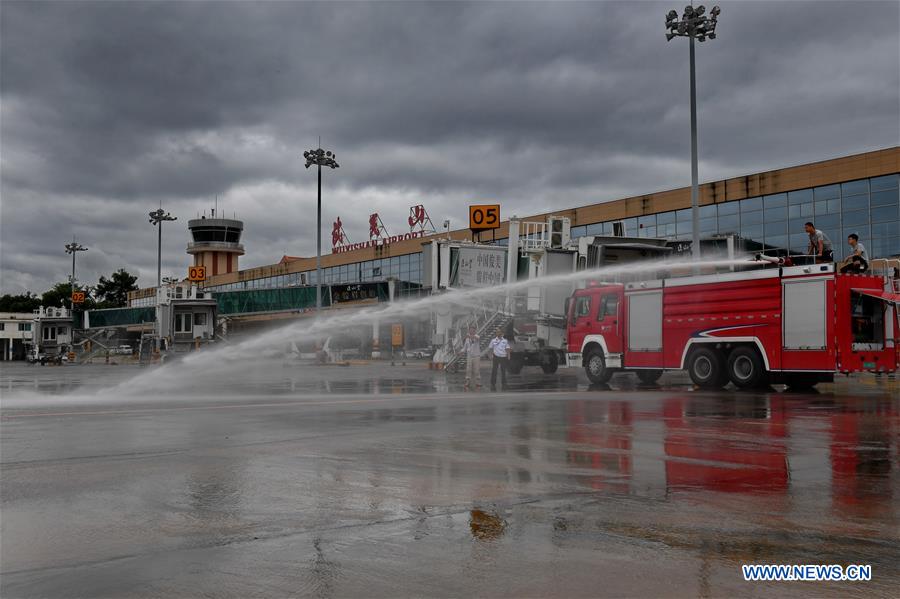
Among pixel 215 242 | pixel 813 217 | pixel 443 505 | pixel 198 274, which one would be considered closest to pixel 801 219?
pixel 813 217

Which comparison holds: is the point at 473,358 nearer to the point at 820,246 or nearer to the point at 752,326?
the point at 752,326

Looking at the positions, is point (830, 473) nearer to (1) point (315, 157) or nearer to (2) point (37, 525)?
(2) point (37, 525)

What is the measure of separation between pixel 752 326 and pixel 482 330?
11166mm

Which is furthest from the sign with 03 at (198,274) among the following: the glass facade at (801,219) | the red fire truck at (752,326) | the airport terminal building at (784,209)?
the red fire truck at (752,326)

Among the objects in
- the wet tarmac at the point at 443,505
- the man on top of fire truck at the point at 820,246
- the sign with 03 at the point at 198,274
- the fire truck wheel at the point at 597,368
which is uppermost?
the sign with 03 at the point at 198,274

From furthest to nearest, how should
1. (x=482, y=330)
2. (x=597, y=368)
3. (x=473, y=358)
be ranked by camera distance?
(x=482, y=330) → (x=597, y=368) → (x=473, y=358)

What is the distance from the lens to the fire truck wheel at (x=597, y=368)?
24.0 m

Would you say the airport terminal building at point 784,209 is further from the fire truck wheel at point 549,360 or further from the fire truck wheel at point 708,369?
the fire truck wheel at point 708,369

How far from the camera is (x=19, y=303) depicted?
426 ft

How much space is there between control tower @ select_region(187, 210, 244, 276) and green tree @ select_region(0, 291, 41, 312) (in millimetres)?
31646

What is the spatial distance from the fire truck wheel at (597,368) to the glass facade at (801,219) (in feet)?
41.9

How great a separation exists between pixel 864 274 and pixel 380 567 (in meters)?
17.8

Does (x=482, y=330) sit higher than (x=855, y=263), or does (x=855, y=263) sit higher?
(x=855, y=263)

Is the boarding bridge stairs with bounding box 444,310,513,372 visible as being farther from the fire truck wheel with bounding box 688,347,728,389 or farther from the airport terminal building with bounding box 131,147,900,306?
the fire truck wheel with bounding box 688,347,728,389
